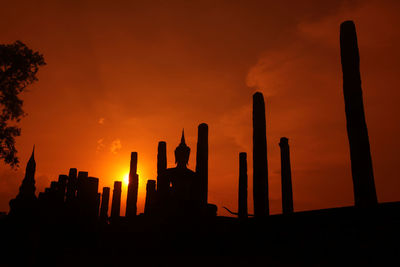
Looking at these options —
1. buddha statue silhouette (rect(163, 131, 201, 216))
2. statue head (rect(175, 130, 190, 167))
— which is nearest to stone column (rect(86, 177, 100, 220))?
buddha statue silhouette (rect(163, 131, 201, 216))

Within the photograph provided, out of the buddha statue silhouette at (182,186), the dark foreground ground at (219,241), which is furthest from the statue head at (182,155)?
the dark foreground ground at (219,241)

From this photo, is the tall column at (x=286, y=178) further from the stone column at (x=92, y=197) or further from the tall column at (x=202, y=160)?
the stone column at (x=92, y=197)

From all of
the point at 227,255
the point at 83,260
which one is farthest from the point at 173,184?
the point at 227,255

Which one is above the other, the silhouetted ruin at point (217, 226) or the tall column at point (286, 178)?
the tall column at point (286, 178)

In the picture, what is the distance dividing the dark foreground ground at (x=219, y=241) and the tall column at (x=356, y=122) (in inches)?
53.1

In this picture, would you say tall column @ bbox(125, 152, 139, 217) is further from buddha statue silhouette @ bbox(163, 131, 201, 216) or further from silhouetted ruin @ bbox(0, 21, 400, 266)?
buddha statue silhouette @ bbox(163, 131, 201, 216)

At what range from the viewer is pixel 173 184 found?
11562 mm

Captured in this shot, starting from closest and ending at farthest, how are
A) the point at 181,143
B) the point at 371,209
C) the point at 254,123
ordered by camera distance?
the point at 371,209 → the point at 254,123 → the point at 181,143

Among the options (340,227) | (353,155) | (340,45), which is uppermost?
(340,45)

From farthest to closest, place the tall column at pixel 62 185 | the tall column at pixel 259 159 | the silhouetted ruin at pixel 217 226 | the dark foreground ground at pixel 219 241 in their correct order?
the tall column at pixel 62 185, the tall column at pixel 259 159, the silhouetted ruin at pixel 217 226, the dark foreground ground at pixel 219 241

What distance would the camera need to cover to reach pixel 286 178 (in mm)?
13656

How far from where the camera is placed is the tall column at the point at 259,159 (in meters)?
8.83

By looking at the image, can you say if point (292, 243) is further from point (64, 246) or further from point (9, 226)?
point (9, 226)

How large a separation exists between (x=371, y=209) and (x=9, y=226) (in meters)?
11.2
